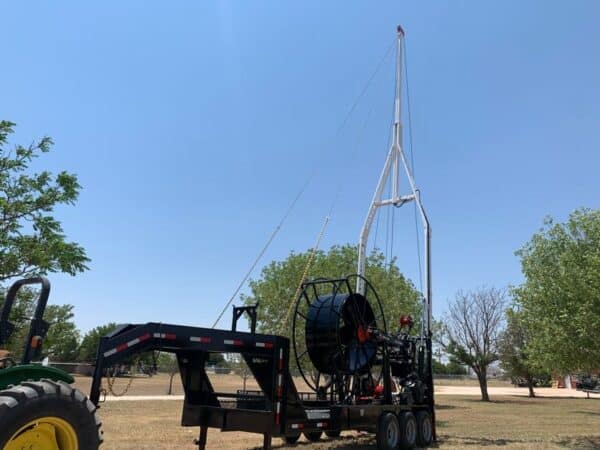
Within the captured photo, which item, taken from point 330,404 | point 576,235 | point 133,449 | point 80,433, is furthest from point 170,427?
point 576,235

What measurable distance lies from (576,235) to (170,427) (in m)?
14.5

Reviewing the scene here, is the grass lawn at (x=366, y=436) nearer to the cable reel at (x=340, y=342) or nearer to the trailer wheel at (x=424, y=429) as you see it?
the trailer wheel at (x=424, y=429)

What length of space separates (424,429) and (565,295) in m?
6.31

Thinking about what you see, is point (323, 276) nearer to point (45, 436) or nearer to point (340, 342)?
point (340, 342)

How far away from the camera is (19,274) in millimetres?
11633

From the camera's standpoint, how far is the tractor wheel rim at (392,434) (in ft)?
42.1

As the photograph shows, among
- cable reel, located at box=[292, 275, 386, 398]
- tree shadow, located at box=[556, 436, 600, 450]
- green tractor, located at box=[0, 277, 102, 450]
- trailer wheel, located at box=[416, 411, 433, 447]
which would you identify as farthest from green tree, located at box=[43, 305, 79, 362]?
tree shadow, located at box=[556, 436, 600, 450]

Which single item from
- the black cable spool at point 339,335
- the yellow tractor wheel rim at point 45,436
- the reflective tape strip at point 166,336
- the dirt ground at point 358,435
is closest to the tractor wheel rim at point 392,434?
the dirt ground at point 358,435

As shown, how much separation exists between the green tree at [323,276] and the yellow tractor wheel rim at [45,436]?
19.4 m

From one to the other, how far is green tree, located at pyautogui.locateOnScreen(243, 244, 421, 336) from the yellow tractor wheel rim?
63.6 ft

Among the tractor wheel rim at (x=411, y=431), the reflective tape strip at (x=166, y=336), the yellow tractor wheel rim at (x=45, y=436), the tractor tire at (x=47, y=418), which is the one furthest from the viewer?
the tractor wheel rim at (x=411, y=431)

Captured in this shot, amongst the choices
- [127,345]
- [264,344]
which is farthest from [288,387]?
[127,345]

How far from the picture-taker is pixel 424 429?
561 inches

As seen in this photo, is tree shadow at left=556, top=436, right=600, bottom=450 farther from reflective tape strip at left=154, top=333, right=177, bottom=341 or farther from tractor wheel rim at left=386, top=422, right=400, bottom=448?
reflective tape strip at left=154, top=333, right=177, bottom=341
